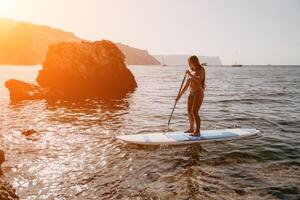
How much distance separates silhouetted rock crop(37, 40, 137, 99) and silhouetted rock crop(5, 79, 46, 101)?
14.2 ft

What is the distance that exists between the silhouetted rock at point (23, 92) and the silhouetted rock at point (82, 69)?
14.2ft

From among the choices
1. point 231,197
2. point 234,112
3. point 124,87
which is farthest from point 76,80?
point 231,197

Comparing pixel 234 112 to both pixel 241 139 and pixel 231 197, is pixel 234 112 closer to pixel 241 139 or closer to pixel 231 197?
pixel 241 139

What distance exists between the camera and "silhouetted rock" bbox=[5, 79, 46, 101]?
32.9 meters

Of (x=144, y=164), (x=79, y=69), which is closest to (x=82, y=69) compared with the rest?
(x=79, y=69)

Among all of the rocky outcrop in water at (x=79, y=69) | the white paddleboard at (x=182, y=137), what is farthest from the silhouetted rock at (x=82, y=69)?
the white paddleboard at (x=182, y=137)

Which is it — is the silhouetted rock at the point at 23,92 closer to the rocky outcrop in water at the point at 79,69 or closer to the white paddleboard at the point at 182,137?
the rocky outcrop in water at the point at 79,69

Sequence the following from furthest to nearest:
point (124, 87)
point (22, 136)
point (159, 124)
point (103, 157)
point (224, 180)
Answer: point (124, 87) < point (159, 124) < point (22, 136) < point (103, 157) < point (224, 180)

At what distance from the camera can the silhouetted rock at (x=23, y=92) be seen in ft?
108

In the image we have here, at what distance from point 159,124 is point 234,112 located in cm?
743

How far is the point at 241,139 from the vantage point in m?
14.0

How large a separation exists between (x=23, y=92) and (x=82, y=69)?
9444 millimetres

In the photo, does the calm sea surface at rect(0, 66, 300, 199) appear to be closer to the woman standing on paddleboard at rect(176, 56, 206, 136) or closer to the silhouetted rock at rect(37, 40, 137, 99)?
the woman standing on paddleboard at rect(176, 56, 206, 136)

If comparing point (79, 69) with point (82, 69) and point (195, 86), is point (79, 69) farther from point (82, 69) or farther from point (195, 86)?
point (195, 86)
